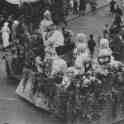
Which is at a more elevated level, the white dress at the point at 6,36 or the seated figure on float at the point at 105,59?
the white dress at the point at 6,36

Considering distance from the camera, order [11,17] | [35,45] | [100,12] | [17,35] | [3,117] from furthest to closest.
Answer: [100,12] → [11,17] → [17,35] → [35,45] → [3,117]

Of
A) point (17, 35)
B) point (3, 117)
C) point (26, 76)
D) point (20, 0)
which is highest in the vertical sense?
point (20, 0)

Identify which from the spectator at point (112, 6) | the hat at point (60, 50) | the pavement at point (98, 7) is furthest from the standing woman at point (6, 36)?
the spectator at point (112, 6)

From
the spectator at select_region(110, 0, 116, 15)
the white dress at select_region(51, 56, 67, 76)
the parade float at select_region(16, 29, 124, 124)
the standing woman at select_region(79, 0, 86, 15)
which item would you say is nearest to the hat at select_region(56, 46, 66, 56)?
the parade float at select_region(16, 29, 124, 124)

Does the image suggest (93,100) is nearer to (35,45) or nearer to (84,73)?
(84,73)

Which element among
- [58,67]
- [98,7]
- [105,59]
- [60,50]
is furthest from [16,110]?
[98,7]

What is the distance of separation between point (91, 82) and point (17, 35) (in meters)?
5.43

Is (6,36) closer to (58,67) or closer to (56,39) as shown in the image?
(56,39)

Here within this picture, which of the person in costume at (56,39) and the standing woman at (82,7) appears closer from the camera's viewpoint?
the person in costume at (56,39)

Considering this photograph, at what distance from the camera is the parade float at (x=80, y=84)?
13.3m

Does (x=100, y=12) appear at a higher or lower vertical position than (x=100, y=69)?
higher

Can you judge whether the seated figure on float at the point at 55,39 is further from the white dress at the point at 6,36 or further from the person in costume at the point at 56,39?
the white dress at the point at 6,36

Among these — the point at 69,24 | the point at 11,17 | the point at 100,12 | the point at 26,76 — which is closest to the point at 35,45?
the point at 26,76

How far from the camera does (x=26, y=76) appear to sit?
A: 15.5 metres
